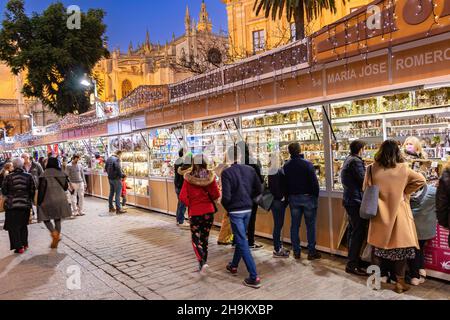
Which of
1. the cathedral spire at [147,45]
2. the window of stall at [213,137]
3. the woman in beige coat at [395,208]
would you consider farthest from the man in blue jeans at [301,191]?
the cathedral spire at [147,45]

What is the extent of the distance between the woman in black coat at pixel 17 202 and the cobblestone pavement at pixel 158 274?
0.35 m

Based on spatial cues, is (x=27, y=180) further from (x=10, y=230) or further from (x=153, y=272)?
(x=153, y=272)

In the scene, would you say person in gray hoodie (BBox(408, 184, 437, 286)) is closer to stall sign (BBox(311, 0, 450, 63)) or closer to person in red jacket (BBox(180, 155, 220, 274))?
stall sign (BBox(311, 0, 450, 63))

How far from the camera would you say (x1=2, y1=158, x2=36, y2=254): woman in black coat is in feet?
22.1

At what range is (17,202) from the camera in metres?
6.73

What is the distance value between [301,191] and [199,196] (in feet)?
4.75

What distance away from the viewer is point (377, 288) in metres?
4.31

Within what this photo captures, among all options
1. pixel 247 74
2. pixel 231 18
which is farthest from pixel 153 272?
pixel 231 18

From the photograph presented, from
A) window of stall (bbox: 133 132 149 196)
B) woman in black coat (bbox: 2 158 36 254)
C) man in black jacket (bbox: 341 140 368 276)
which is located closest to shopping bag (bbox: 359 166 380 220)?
man in black jacket (bbox: 341 140 368 276)

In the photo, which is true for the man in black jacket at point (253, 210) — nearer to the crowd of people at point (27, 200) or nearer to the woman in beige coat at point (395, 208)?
the woman in beige coat at point (395, 208)
